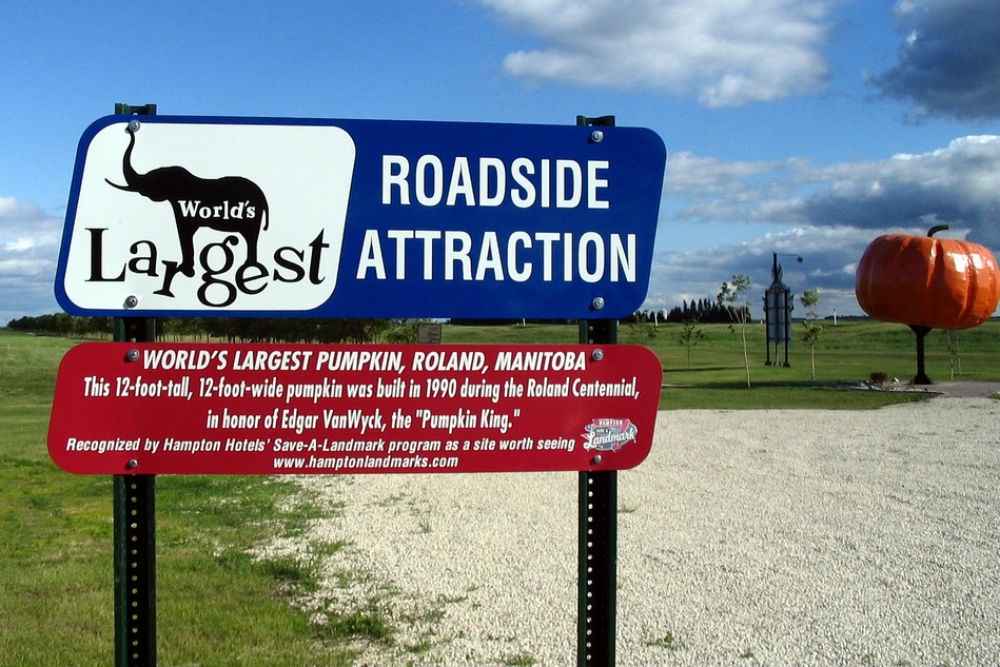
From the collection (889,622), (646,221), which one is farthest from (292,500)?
(646,221)

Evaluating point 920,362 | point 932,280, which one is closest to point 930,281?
point 932,280

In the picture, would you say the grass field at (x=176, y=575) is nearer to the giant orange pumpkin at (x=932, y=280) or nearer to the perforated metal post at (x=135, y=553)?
the perforated metal post at (x=135, y=553)

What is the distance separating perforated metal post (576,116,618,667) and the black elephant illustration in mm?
1378

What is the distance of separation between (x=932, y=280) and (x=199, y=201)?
2339 cm

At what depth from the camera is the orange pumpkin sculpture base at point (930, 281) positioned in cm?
2266

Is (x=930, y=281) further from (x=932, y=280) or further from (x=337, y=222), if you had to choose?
(x=337, y=222)

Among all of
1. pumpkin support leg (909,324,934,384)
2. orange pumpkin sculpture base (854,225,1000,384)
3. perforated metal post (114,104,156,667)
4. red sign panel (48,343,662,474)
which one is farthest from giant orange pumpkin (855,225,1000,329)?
perforated metal post (114,104,156,667)

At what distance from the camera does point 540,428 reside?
3289 millimetres

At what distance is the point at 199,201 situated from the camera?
3.27 meters

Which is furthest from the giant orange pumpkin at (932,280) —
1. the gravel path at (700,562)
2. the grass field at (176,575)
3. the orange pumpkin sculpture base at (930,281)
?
the grass field at (176,575)

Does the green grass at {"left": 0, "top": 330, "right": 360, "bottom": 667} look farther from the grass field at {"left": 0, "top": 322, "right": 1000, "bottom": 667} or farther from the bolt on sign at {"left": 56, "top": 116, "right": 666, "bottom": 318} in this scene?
the bolt on sign at {"left": 56, "top": 116, "right": 666, "bottom": 318}

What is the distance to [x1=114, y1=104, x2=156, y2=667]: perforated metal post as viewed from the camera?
325cm

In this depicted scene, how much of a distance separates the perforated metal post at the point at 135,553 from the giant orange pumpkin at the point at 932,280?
23293 millimetres

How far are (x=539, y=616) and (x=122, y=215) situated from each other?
10.7ft
